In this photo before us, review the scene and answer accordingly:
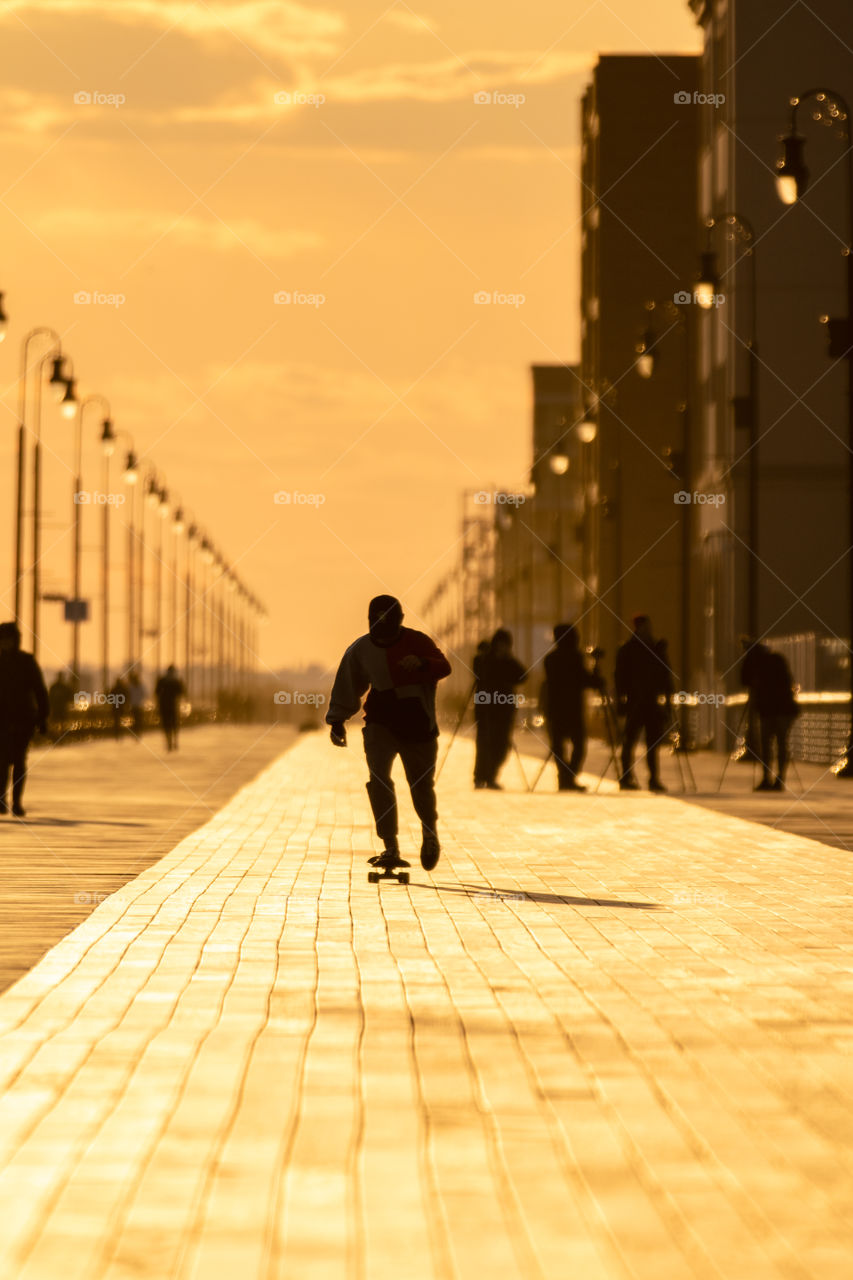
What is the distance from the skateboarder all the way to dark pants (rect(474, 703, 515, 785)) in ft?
44.1

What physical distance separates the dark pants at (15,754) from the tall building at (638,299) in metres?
62.0

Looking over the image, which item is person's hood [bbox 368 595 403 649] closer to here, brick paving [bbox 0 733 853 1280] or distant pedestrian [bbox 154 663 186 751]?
brick paving [bbox 0 733 853 1280]

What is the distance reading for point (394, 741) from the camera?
569 inches

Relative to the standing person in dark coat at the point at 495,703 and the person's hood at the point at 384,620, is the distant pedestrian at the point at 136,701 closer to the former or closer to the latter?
the standing person in dark coat at the point at 495,703

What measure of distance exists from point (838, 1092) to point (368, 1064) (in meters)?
1.43

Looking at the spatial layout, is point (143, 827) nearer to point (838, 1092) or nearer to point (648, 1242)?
point (838, 1092)

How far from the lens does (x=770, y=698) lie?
26453mm

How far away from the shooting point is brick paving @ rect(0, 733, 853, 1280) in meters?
5.05

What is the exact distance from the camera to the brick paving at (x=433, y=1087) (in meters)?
5.05

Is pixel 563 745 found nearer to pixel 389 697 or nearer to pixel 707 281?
pixel 707 281

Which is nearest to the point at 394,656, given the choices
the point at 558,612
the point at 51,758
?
the point at 51,758

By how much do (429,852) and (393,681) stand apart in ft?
3.86

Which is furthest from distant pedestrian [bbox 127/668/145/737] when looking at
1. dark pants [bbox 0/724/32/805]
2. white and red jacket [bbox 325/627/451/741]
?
white and red jacket [bbox 325/627/451/741]

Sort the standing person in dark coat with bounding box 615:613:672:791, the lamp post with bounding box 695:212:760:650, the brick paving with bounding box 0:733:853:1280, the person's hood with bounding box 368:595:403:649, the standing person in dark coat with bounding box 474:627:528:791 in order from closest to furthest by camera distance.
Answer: the brick paving with bounding box 0:733:853:1280, the person's hood with bounding box 368:595:403:649, the standing person in dark coat with bounding box 474:627:528:791, the standing person in dark coat with bounding box 615:613:672:791, the lamp post with bounding box 695:212:760:650
